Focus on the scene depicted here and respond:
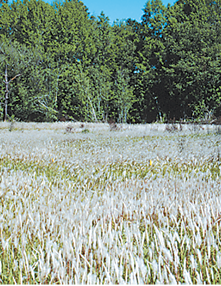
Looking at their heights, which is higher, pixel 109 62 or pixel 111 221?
pixel 109 62

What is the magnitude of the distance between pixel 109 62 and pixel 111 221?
28110mm

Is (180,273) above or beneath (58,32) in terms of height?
beneath

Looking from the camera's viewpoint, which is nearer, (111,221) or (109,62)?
(111,221)

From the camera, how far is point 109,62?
28.6m

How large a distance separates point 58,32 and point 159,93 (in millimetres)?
12042

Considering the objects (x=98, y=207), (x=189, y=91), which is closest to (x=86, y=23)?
(x=189, y=91)

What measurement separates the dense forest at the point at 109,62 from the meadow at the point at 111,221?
18.1 metres

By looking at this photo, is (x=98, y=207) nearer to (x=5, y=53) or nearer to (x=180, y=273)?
(x=180, y=273)

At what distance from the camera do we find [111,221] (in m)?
1.93

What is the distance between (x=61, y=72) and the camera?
25.7 meters

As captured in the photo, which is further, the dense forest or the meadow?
the dense forest

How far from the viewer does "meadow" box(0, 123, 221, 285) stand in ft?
4.31

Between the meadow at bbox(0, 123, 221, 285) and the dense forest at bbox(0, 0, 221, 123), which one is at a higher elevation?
the dense forest at bbox(0, 0, 221, 123)

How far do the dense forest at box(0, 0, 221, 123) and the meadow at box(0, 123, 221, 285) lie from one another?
18.1 meters
